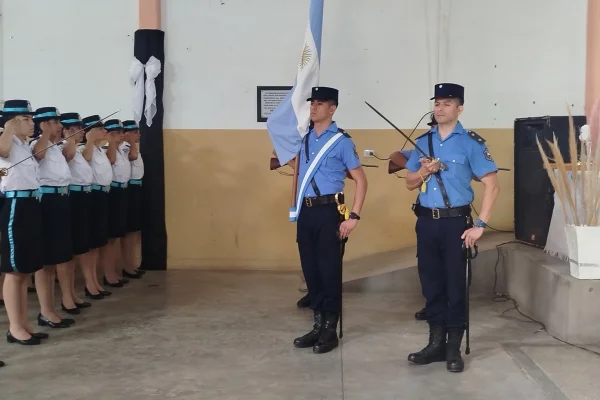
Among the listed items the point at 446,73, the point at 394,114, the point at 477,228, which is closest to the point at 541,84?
the point at 446,73

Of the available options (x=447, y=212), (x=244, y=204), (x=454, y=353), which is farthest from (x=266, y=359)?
(x=244, y=204)

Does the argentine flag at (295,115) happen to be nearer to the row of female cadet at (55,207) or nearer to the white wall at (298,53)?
the row of female cadet at (55,207)

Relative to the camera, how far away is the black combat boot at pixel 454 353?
135 inches

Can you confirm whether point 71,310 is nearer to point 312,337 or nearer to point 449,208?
point 312,337

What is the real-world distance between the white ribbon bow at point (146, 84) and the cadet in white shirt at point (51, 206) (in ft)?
6.58

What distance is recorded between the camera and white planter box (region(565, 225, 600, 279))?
387cm

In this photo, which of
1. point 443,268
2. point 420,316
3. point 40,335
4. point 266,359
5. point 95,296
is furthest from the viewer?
point 95,296

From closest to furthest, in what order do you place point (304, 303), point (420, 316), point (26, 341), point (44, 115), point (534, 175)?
point (26, 341) < point (44, 115) < point (420, 316) < point (304, 303) < point (534, 175)

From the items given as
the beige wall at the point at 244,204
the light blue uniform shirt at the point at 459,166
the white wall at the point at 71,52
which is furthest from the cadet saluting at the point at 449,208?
the white wall at the point at 71,52

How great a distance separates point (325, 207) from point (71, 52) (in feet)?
13.5

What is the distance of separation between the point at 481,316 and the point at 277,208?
2575 mm

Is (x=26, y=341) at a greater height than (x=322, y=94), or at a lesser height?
lesser

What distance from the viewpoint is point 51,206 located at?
4270mm

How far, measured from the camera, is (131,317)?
15.2 ft
